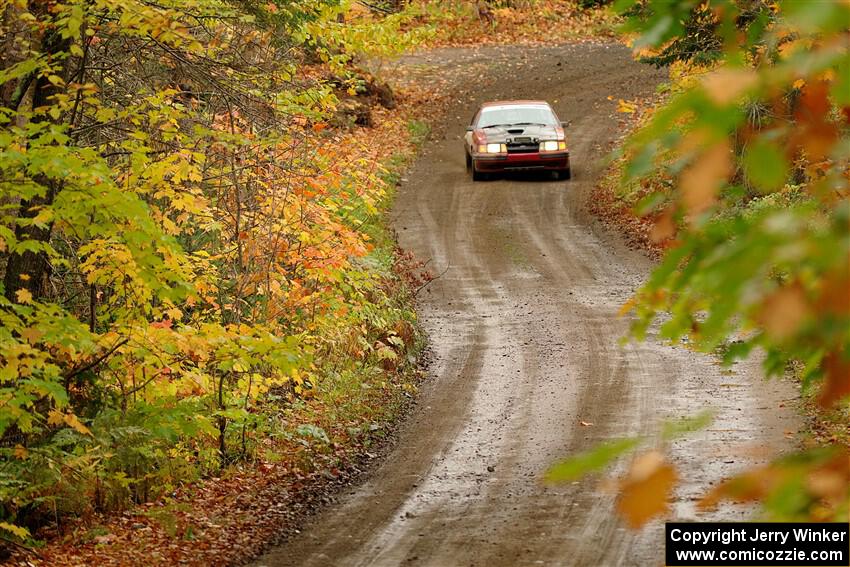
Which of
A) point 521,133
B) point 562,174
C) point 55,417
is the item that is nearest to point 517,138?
point 521,133

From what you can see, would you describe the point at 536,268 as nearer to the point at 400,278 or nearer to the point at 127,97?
the point at 400,278

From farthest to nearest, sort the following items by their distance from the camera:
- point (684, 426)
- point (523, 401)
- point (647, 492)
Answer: point (523, 401)
point (684, 426)
point (647, 492)

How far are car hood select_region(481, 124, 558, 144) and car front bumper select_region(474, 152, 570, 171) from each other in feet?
1.34

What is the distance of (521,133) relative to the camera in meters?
24.2

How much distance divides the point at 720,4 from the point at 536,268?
1672 centimetres

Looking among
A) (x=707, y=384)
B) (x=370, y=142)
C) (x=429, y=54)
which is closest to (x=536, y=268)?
(x=707, y=384)

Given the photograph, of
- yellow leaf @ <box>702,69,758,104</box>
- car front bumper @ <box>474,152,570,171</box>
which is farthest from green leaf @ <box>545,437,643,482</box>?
car front bumper @ <box>474,152,570,171</box>

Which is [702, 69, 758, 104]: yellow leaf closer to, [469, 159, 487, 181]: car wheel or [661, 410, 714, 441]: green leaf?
[661, 410, 714, 441]: green leaf

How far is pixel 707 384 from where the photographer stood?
12.5 metres

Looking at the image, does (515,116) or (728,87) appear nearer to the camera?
(728,87)

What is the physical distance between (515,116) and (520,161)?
1092mm

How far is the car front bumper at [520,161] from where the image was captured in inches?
965

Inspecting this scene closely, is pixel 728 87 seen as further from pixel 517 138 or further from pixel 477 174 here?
pixel 477 174

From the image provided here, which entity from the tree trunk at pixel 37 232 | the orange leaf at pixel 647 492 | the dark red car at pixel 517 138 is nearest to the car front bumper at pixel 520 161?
the dark red car at pixel 517 138
